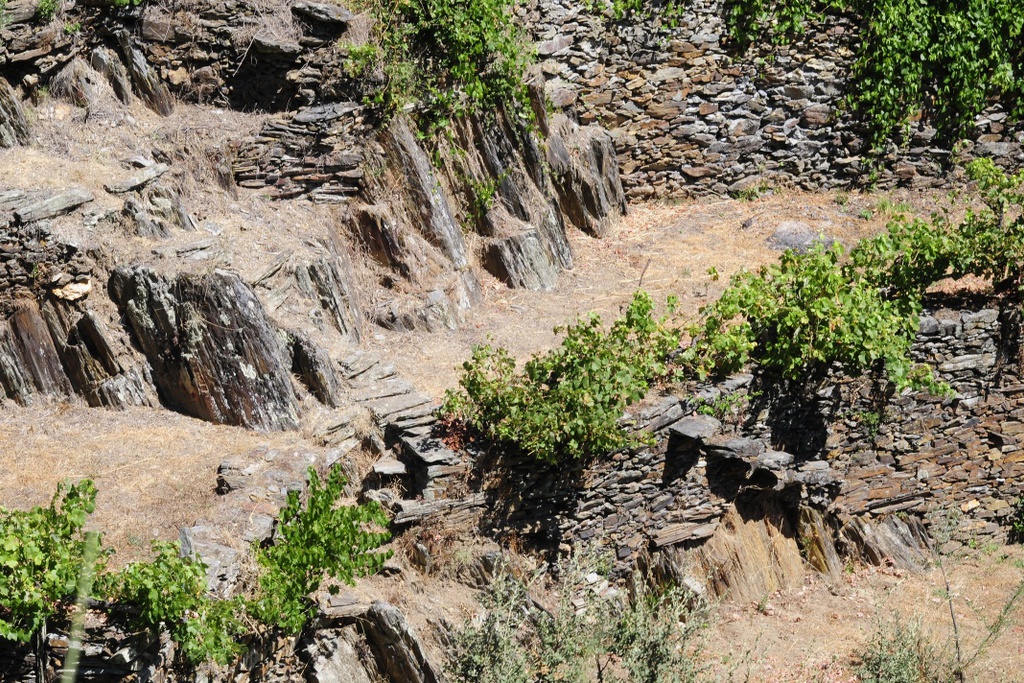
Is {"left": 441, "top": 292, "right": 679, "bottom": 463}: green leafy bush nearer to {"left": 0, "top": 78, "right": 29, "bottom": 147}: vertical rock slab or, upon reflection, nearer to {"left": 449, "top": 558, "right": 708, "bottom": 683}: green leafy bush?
{"left": 449, "top": 558, "right": 708, "bottom": 683}: green leafy bush

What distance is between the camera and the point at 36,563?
7.24 metres

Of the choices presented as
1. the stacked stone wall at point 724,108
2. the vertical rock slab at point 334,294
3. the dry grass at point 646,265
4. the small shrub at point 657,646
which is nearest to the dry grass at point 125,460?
the vertical rock slab at point 334,294

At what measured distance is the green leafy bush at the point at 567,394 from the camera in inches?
399

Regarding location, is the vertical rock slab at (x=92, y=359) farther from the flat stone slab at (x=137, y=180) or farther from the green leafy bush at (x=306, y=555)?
the green leafy bush at (x=306, y=555)

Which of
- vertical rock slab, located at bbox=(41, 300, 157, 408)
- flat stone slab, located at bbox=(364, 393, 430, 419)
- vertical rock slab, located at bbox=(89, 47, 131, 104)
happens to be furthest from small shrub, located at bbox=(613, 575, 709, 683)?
vertical rock slab, located at bbox=(89, 47, 131, 104)

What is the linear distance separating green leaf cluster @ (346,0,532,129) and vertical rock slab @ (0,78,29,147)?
3.88m

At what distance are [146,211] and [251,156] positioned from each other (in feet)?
6.27

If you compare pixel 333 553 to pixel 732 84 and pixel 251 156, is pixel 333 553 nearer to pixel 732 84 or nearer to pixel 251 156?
pixel 251 156

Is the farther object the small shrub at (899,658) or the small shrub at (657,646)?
the small shrub at (899,658)

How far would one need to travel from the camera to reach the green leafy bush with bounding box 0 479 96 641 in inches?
282

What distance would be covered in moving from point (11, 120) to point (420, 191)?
15.7ft

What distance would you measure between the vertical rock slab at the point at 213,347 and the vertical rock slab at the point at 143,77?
11.4 ft

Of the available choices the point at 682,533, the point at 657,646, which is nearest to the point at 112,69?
the point at 682,533

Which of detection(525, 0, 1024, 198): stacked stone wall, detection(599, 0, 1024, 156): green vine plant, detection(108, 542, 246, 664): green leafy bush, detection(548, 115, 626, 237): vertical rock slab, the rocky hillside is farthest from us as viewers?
detection(525, 0, 1024, 198): stacked stone wall
